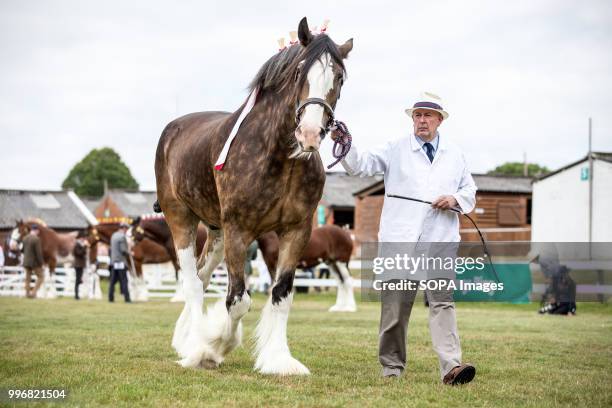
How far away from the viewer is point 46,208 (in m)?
57.2

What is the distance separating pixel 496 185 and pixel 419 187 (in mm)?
36605

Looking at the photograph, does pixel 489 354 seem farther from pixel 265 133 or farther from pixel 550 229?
pixel 550 229

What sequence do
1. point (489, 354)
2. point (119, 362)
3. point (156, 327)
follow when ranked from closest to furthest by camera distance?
1. point (119, 362)
2. point (489, 354)
3. point (156, 327)

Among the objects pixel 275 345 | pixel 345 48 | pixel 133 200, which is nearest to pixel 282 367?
pixel 275 345

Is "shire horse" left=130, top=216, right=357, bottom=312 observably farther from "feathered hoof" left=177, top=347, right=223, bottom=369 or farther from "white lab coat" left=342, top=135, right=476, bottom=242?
"white lab coat" left=342, top=135, right=476, bottom=242

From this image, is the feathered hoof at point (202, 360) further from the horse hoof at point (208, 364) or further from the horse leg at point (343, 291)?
the horse leg at point (343, 291)

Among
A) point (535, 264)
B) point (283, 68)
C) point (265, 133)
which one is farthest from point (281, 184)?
point (535, 264)

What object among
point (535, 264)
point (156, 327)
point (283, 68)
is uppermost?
point (283, 68)

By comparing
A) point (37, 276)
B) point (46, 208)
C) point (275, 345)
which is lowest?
point (275, 345)

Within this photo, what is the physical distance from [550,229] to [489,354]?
2277 centimetres

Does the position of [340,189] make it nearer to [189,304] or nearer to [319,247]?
[319,247]

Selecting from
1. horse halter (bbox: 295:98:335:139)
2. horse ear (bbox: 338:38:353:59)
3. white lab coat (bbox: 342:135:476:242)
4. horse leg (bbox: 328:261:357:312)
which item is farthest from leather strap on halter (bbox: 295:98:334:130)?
horse leg (bbox: 328:261:357:312)

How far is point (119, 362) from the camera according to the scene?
23.2 ft

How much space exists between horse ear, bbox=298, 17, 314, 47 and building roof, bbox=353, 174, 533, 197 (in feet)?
110
